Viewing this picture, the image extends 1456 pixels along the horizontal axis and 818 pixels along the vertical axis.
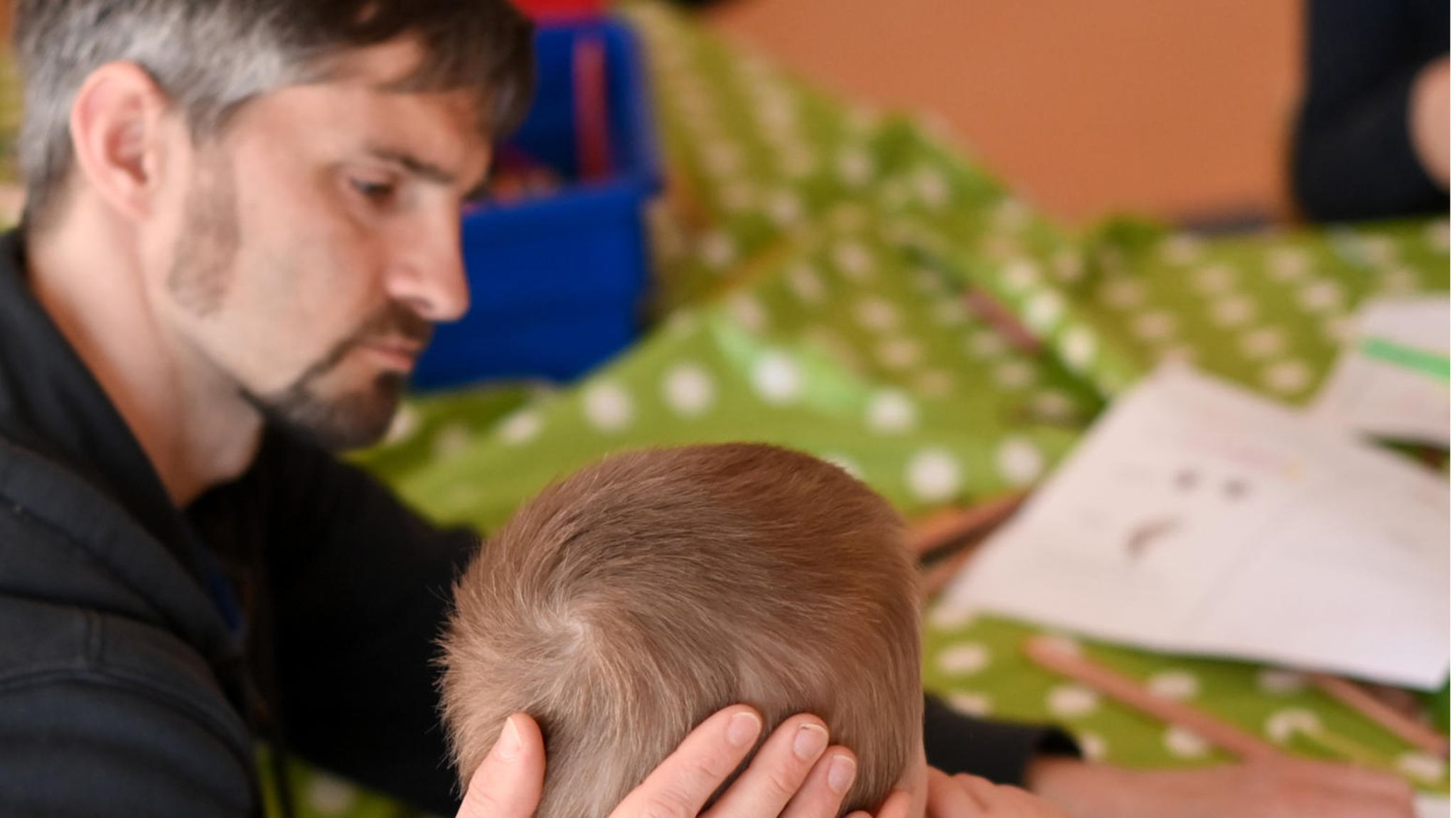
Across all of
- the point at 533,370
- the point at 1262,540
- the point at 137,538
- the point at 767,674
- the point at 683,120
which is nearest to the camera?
the point at 767,674

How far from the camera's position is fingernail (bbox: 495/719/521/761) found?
40 cm

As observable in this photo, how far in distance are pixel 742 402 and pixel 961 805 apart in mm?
527

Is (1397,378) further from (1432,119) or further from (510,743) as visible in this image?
(510,743)

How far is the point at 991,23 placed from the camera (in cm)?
246

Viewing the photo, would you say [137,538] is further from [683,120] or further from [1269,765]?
[683,120]

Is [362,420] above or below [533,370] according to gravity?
above

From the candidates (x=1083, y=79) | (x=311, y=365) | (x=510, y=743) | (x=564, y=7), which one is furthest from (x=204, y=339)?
(x=1083, y=79)

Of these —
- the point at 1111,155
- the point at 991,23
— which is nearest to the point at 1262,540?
the point at 1111,155

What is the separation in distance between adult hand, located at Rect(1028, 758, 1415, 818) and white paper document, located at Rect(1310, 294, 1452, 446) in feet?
1.02

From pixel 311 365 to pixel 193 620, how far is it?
0.12m

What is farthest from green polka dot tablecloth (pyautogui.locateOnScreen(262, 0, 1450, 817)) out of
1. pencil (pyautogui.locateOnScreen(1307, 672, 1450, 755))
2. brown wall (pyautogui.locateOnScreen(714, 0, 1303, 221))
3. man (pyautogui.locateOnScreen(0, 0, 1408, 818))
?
brown wall (pyautogui.locateOnScreen(714, 0, 1303, 221))

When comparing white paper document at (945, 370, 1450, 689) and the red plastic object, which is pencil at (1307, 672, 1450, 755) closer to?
white paper document at (945, 370, 1450, 689)

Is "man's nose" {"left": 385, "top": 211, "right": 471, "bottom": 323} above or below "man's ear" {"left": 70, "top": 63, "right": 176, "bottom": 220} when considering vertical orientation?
below

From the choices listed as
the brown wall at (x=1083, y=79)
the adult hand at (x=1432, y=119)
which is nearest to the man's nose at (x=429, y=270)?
the adult hand at (x=1432, y=119)
